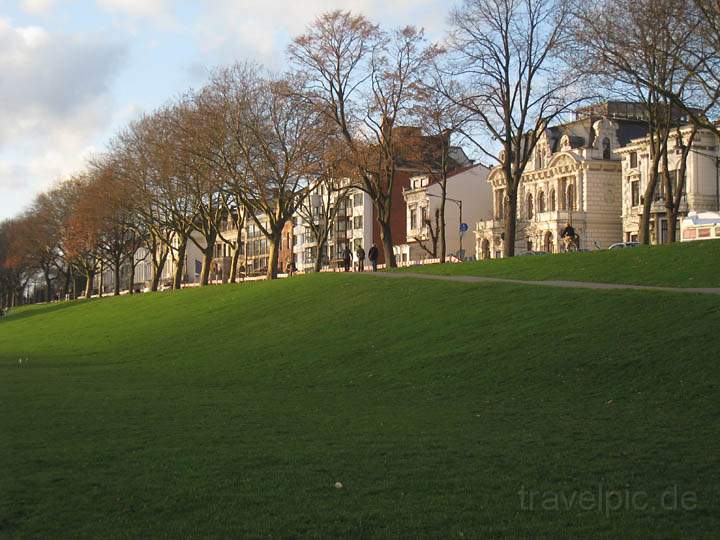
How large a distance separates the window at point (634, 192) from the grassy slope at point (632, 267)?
→ 4973 cm

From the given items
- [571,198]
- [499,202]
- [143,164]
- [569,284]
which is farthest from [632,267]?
[499,202]

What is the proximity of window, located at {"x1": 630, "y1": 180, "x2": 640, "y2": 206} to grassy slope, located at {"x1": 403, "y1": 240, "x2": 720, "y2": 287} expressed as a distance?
163ft

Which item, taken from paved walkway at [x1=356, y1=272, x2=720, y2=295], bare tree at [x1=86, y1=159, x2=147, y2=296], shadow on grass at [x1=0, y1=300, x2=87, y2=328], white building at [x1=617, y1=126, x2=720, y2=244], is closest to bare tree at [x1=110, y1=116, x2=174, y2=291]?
bare tree at [x1=86, y1=159, x2=147, y2=296]

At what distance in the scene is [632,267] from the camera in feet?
112

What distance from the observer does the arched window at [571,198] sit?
94.8m

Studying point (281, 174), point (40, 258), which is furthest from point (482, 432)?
point (40, 258)

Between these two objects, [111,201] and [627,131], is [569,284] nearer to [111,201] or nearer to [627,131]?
[111,201]

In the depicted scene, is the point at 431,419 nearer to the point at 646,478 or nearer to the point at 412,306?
the point at 646,478

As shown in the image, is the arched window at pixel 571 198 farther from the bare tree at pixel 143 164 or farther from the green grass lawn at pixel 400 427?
the green grass lawn at pixel 400 427

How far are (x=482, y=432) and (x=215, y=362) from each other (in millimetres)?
17609

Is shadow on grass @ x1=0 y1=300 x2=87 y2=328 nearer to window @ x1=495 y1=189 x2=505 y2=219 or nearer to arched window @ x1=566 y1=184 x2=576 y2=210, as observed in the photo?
window @ x1=495 y1=189 x2=505 y2=219

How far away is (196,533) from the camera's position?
9047 mm

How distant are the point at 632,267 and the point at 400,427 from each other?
21.2 meters

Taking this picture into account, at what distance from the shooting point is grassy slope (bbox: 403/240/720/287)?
30781 mm
